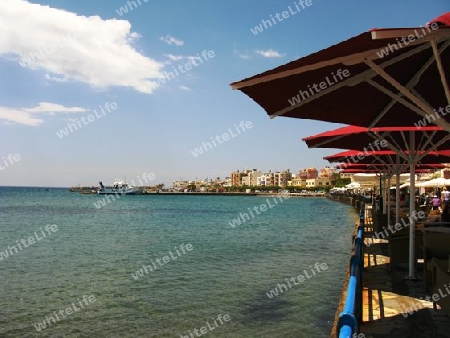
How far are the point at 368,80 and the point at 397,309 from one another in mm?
3214

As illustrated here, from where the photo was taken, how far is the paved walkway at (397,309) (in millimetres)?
4605

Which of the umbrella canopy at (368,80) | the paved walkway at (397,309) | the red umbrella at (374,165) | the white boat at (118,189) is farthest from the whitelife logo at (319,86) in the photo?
the white boat at (118,189)

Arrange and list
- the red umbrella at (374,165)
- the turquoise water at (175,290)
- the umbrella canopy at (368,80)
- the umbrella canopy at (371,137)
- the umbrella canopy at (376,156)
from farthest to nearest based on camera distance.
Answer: the red umbrella at (374,165)
the umbrella canopy at (376,156)
the turquoise water at (175,290)
the umbrella canopy at (371,137)
the umbrella canopy at (368,80)

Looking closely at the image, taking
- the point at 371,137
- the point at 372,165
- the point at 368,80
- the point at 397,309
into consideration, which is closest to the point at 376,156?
the point at 372,165

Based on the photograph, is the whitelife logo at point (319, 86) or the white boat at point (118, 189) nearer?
the whitelife logo at point (319, 86)

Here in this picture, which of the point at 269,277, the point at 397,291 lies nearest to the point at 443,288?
the point at 397,291

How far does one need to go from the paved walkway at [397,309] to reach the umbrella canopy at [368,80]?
225cm

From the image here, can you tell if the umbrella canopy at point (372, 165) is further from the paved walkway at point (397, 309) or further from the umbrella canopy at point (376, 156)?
the paved walkway at point (397, 309)

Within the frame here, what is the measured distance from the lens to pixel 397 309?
17.6 feet

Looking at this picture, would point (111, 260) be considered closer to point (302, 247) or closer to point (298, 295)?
point (302, 247)

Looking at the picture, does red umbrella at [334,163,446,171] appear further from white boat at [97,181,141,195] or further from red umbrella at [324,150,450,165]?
white boat at [97,181,141,195]

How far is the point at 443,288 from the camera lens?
456 centimetres

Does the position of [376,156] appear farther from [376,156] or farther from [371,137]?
[371,137]

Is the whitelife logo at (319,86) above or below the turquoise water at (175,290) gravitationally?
above
